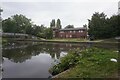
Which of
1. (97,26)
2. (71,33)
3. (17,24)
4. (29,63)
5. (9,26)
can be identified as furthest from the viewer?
(17,24)

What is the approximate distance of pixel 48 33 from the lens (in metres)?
72.8

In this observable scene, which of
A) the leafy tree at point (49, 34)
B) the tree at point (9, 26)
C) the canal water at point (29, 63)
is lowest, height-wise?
the canal water at point (29, 63)

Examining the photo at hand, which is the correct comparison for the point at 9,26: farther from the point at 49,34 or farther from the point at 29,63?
the point at 29,63

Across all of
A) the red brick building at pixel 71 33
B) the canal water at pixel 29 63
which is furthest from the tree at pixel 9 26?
the canal water at pixel 29 63

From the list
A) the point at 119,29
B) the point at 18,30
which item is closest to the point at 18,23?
the point at 18,30

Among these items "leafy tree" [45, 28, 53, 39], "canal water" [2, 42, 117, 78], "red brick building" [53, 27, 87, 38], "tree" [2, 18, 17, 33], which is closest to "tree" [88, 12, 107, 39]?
"red brick building" [53, 27, 87, 38]

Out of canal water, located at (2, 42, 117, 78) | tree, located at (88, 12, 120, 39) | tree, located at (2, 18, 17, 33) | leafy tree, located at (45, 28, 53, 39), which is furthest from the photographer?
tree, located at (2, 18, 17, 33)

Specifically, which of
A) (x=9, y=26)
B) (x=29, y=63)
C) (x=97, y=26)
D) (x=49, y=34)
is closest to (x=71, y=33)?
(x=49, y=34)

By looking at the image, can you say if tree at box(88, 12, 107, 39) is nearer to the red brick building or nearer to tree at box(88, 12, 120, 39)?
tree at box(88, 12, 120, 39)

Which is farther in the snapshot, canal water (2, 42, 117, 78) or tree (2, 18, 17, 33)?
tree (2, 18, 17, 33)

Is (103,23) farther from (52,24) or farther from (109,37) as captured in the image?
(52,24)

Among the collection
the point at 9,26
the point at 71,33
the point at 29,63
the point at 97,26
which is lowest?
the point at 29,63

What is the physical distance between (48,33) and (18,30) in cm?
1795

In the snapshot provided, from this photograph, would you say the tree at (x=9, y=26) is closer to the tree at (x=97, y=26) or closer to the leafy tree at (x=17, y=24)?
the leafy tree at (x=17, y=24)
